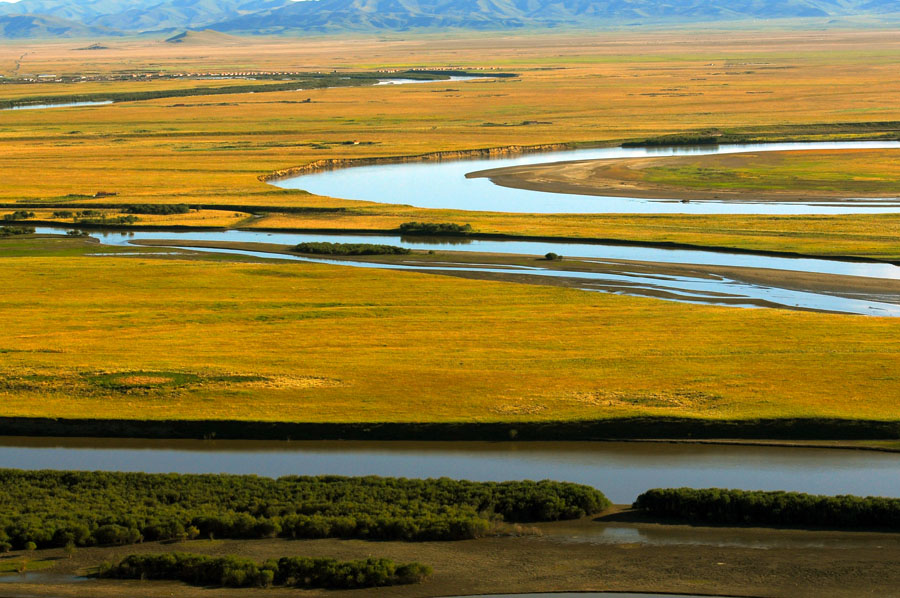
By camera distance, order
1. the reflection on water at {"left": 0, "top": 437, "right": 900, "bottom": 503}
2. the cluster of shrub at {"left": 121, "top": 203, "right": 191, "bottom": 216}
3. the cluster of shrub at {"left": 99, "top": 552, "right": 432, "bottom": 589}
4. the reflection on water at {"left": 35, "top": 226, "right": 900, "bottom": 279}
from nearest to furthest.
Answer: the cluster of shrub at {"left": 99, "top": 552, "right": 432, "bottom": 589} < the reflection on water at {"left": 0, "top": 437, "right": 900, "bottom": 503} < the reflection on water at {"left": 35, "top": 226, "right": 900, "bottom": 279} < the cluster of shrub at {"left": 121, "top": 203, "right": 191, "bottom": 216}

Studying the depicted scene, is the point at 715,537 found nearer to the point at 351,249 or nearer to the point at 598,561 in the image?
the point at 598,561

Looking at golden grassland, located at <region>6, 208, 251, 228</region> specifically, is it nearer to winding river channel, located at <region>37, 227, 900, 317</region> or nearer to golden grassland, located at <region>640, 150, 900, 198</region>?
winding river channel, located at <region>37, 227, 900, 317</region>

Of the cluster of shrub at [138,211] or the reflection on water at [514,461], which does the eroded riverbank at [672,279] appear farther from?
the reflection on water at [514,461]

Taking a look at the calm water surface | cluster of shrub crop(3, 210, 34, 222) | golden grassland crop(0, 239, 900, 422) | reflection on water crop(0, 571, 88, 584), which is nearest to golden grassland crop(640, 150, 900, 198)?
golden grassland crop(0, 239, 900, 422)

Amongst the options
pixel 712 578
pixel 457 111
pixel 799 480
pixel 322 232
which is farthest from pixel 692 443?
pixel 457 111

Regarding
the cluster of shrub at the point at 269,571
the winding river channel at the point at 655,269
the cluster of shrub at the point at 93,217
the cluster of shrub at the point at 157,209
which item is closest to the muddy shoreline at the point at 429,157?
the cluster of shrub at the point at 157,209

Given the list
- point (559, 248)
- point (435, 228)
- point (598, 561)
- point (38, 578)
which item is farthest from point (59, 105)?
point (598, 561)
